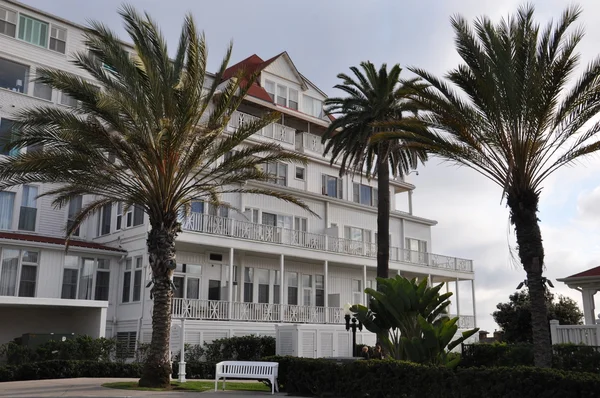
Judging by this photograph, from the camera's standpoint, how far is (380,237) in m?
25.3

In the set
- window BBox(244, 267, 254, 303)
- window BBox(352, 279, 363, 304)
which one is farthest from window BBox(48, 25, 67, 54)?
window BBox(352, 279, 363, 304)

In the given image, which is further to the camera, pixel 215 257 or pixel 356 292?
pixel 356 292

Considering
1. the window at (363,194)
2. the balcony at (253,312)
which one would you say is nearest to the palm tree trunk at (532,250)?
the balcony at (253,312)

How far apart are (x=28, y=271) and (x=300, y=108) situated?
19132 mm

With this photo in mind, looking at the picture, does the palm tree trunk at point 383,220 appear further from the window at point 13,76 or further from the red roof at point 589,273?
the window at point 13,76

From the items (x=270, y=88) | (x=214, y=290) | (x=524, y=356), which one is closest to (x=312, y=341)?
(x=214, y=290)

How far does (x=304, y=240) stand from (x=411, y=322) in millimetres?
13599

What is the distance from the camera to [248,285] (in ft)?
98.5

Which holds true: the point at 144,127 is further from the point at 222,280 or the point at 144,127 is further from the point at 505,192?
the point at 222,280

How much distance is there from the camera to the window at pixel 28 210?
28328 mm

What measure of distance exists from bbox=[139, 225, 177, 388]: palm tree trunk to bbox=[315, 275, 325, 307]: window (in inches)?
636

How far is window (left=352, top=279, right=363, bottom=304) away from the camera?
34719mm

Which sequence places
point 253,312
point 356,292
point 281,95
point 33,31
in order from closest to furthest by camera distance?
point 253,312 < point 33,31 < point 356,292 < point 281,95

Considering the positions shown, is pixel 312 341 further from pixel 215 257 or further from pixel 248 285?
pixel 215 257
